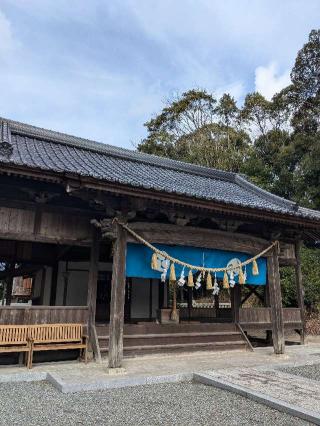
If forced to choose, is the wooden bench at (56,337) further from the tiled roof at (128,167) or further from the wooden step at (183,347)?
the tiled roof at (128,167)

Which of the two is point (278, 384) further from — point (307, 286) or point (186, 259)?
point (307, 286)

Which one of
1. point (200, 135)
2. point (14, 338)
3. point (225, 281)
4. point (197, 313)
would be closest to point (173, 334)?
point (225, 281)

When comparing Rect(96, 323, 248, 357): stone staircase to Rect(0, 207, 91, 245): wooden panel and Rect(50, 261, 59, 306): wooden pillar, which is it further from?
Rect(50, 261, 59, 306): wooden pillar

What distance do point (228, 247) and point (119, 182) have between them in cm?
344

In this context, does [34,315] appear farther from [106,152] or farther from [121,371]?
[106,152]

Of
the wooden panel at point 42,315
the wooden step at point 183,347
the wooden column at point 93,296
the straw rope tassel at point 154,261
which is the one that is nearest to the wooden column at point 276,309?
the wooden step at point 183,347

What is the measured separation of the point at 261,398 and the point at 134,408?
1737 mm

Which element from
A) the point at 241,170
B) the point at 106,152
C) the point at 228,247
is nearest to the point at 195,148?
the point at 241,170

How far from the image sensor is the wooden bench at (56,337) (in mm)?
7000

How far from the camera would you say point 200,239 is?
815 cm

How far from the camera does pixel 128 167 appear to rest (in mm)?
10812

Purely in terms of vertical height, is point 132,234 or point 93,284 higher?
point 132,234

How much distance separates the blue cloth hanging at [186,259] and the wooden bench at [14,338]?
2.30 meters

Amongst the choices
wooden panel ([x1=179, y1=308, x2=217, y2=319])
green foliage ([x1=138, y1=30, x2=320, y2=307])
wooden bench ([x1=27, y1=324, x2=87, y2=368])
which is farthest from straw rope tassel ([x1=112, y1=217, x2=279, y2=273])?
green foliage ([x1=138, y1=30, x2=320, y2=307])
